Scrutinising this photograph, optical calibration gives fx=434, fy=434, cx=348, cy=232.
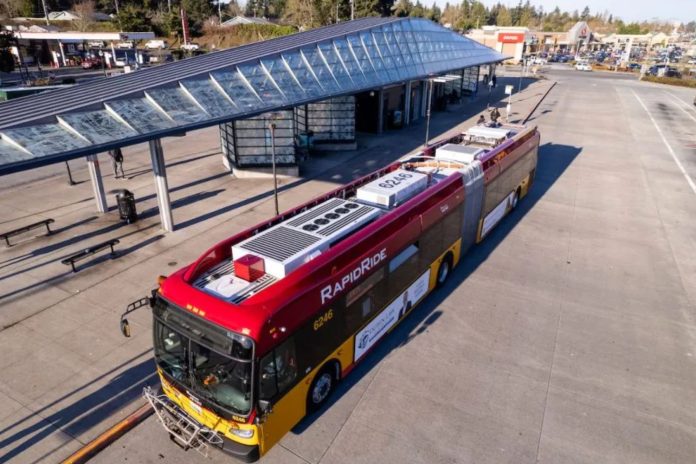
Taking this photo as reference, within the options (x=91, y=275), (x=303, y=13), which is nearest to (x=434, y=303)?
(x=91, y=275)

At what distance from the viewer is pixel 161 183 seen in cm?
1664

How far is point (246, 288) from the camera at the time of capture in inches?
312

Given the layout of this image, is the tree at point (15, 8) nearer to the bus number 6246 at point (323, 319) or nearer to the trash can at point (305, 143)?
the trash can at point (305, 143)

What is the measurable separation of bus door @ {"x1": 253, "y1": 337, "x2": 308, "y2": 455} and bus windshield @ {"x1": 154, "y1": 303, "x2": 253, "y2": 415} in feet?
1.15

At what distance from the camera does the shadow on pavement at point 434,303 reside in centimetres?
1011

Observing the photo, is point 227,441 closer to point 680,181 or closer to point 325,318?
point 325,318

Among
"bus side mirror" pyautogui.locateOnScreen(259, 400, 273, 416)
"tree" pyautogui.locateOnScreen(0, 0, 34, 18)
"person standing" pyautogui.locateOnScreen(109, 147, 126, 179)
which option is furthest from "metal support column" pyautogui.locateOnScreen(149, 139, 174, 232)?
"tree" pyautogui.locateOnScreen(0, 0, 34, 18)

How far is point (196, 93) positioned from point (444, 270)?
11391 millimetres

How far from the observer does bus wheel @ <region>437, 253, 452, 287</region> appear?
44.0ft

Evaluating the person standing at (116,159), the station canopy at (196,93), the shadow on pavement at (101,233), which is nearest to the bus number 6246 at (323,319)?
the station canopy at (196,93)

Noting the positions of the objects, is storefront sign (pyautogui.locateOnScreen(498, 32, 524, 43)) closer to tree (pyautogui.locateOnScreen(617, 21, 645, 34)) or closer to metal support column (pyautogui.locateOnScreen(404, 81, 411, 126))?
metal support column (pyautogui.locateOnScreen(404, 81, 411, 126))

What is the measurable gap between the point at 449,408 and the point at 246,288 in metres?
5.16

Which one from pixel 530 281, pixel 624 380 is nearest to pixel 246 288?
pixel 624 380

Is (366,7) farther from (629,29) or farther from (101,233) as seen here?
(629,29)
